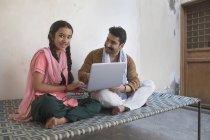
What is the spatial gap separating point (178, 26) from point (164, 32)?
0.30m

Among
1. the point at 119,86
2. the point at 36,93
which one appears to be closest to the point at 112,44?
the point at 119,86

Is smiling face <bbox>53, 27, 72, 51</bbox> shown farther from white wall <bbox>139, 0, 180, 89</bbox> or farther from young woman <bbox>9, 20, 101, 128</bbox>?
white wall <bbox>139, 0, 180, 89</bbox>

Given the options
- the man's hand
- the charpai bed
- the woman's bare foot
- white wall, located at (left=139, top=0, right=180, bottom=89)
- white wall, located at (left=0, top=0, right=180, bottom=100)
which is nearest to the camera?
the charpai bed

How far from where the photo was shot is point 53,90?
1.57 metres

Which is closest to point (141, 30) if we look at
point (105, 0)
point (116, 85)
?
point (105, 0)

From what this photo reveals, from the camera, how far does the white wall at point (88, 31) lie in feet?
6.66

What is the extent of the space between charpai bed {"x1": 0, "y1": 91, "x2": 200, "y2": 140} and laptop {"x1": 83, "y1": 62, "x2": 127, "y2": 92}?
21 cm

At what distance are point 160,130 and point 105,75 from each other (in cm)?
114

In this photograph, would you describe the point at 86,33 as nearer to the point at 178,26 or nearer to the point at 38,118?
the point at 38,118

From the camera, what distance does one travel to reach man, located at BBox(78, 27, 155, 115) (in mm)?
1713

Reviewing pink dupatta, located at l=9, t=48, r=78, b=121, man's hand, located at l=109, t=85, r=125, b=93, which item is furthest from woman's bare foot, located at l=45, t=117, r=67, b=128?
man's hand, located at l=109, t=85, r=125, b=93

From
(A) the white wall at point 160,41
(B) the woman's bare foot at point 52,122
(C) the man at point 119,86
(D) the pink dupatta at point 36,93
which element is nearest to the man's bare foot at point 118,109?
(C) the man at point 119,86

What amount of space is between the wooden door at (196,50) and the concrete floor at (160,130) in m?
0.56

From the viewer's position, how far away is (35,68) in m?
1.52
